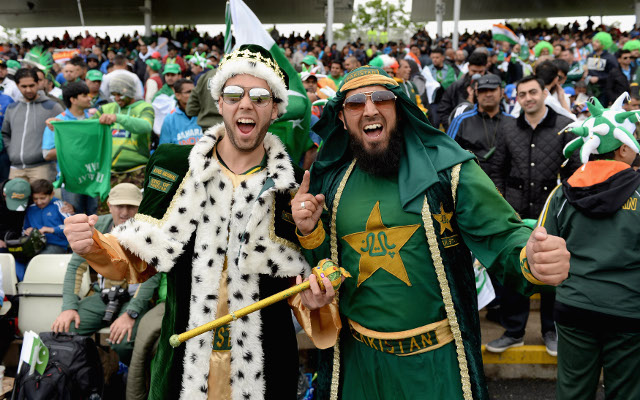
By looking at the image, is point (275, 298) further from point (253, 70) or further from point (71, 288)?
point (71, 288)

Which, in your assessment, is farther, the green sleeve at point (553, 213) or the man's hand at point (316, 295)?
the green sleeve at point (553, 213)

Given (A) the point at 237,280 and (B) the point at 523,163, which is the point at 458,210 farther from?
(B) the point at 523,163

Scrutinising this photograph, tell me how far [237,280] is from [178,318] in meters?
0.32

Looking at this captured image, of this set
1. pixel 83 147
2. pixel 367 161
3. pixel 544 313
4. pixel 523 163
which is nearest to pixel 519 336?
pixel 544 313

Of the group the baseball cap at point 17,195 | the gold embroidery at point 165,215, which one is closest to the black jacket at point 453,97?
the baseball cap at point 17,195

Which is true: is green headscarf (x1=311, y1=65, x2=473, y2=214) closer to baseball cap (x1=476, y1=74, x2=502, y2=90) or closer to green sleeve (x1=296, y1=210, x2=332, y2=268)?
green sleeve (x1=296, y1=210, x2=332, y2=268)

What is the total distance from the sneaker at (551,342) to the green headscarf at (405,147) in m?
3.12

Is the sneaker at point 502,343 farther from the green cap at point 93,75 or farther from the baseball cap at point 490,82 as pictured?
the green cap at point 93,75

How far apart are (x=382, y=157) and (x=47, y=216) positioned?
4589 millimetres

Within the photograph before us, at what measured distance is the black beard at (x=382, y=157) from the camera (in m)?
2.41

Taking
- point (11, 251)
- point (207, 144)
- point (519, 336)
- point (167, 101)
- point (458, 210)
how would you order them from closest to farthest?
point (458, 210) → point (207, 144) → point (519, 336) → point (11, 251) → point (167, 101)

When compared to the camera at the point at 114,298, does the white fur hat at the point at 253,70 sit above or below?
above

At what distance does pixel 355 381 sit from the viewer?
2416mm

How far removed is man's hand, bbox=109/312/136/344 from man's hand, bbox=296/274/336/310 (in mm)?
2324
